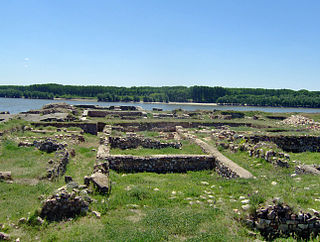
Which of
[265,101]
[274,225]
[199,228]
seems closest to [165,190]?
[199,228]

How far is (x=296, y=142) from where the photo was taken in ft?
55.1

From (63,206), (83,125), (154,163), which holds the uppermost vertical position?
(83,125)

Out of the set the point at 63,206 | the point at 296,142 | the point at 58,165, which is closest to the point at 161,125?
the point at 296,142

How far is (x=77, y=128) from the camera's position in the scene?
20.5 meters

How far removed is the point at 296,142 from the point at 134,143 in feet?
34.1

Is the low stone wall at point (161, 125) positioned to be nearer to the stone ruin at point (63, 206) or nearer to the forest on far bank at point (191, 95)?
the stone ruin at point (63, 206)

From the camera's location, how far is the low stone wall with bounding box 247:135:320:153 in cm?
1664

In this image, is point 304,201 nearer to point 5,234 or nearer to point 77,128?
point 5,234

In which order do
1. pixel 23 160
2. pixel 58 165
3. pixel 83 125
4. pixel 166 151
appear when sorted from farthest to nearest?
pixel 83 125, pixel 166 151, pixel 23 160, pixel 58 165

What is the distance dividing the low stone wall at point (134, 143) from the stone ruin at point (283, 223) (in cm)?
929

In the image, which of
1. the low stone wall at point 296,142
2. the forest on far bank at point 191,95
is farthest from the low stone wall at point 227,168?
the forest on far bank at point 191,95

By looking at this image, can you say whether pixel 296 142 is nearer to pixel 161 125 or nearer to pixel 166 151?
pixel 166 151

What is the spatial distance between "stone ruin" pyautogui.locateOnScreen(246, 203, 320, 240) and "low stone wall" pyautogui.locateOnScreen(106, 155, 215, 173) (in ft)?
18.9

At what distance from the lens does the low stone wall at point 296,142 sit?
16.6 m
